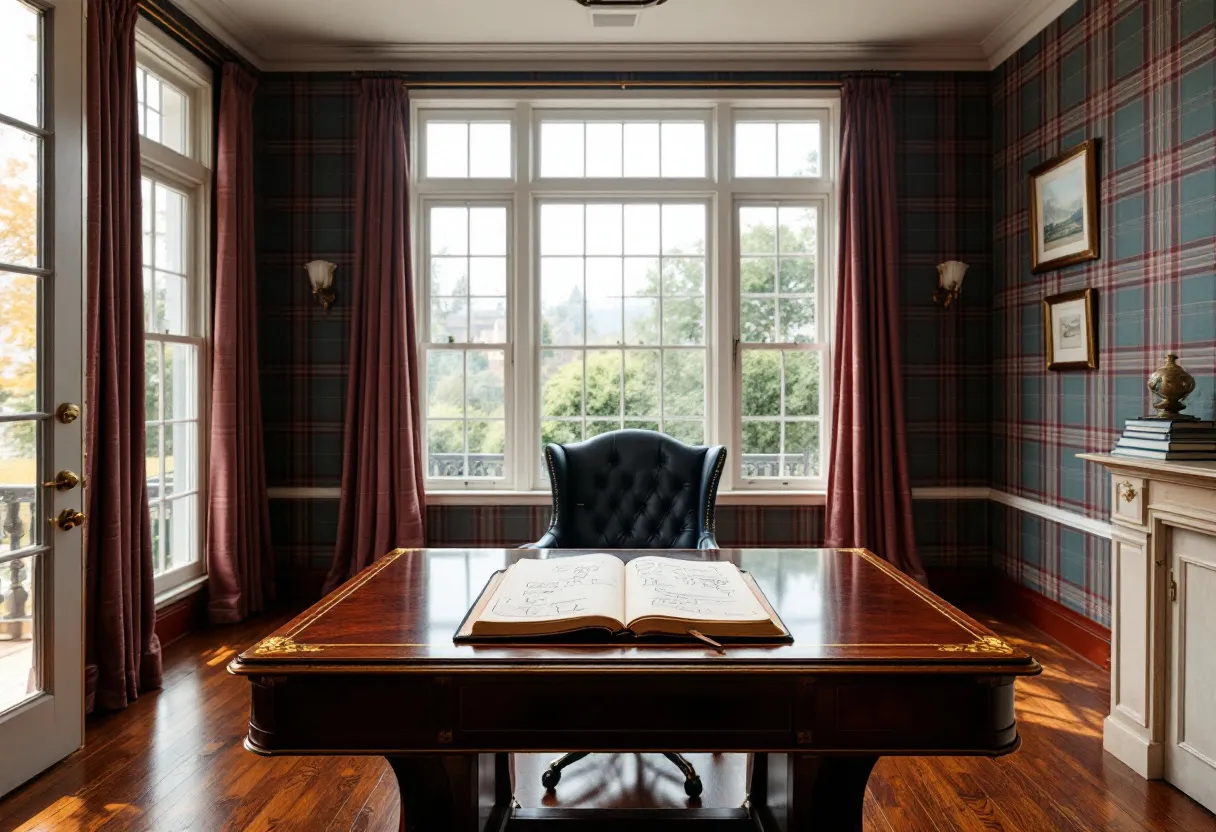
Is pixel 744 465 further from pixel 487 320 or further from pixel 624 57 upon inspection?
pixel 624 57

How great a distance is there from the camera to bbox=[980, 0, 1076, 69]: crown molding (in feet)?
12.5

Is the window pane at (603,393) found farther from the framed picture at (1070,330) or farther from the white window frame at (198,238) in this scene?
the framed picture at (1070,330)

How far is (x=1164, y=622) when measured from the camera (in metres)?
2.48

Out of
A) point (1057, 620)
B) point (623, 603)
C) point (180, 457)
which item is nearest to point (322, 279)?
point (180, 457)

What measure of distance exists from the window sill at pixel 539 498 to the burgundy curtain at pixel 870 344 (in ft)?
0.56

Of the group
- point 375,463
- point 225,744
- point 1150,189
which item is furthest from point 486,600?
point 1150,189

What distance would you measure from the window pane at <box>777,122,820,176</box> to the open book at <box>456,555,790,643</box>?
332 centimetres

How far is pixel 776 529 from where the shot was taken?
447 cm

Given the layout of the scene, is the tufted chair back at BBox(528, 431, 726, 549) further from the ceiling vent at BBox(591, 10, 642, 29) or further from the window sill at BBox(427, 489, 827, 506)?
the ceiling vent at BBox(591, 10, 642, 29)

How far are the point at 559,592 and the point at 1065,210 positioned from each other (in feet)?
11.1

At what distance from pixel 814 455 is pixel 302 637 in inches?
144

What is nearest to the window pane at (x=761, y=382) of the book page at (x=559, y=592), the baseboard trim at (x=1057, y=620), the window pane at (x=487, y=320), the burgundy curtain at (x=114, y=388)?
the window pane at (x=487, y=320)

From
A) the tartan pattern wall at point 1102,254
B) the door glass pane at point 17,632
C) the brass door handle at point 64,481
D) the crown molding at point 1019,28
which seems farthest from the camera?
the crown molding at point 1019,28

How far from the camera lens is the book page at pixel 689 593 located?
4.61ft
